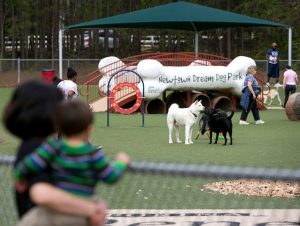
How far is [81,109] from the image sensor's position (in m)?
4.92

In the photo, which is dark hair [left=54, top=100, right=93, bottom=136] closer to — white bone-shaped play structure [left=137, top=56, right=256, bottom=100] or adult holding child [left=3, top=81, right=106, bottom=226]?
adult holding child [left=3, top=81, right=106, bottom=226]

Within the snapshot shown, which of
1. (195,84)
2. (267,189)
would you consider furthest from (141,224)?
(195,84)

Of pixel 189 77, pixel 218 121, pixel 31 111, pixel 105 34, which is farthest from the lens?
pixel 105 34

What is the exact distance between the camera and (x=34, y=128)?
5.25m

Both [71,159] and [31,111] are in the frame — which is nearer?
[71,159]

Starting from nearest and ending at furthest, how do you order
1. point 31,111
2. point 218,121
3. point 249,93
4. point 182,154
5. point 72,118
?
point 72,118 → point 31,111 → point 182,154 → point 218,121 → point 249,93

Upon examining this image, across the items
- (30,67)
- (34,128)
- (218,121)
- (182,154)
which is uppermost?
(34,128)

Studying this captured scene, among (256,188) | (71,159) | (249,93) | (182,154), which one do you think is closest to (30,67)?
(249,93)

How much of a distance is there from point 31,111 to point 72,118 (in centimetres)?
38

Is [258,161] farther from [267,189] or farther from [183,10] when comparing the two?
[183,10]

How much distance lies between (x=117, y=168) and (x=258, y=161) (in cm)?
1123

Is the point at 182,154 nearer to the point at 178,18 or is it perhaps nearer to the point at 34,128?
the point at 34,128

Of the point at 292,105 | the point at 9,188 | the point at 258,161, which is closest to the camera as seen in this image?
the point at 9,188

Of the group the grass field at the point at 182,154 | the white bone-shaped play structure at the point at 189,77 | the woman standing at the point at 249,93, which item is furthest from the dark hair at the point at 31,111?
the white bone-shaped play structure at the point at 189,77
